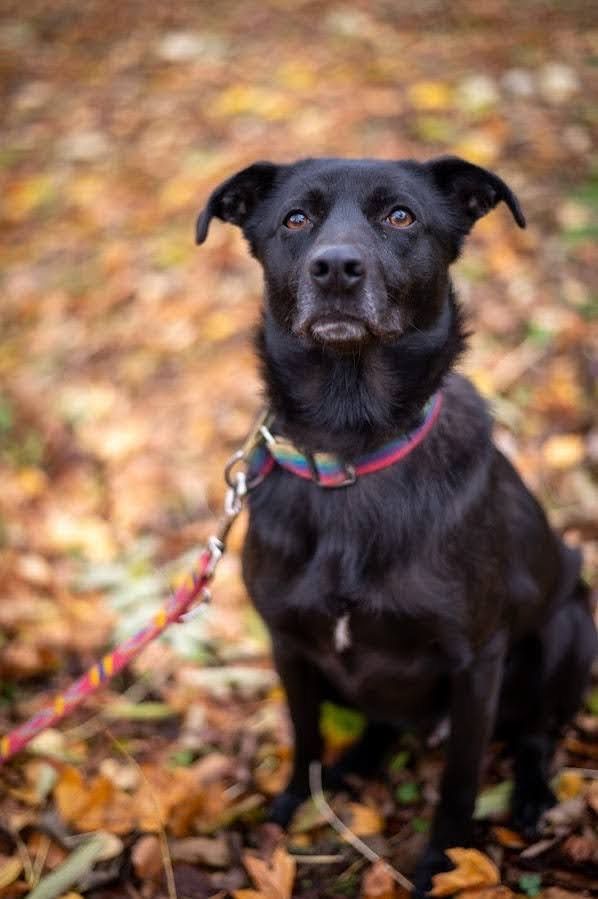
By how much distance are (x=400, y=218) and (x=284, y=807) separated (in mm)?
1883

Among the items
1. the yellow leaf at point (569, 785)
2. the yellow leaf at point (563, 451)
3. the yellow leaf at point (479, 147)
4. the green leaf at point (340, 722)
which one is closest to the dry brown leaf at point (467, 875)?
the yellow leaf at point (569, 785)

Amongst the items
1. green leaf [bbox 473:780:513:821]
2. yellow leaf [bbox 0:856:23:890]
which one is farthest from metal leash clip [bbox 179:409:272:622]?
green leaf [bbox 473:780:513:821]

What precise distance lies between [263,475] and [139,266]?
3.14 m

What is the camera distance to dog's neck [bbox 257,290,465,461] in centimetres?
229

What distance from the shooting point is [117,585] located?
3734mm

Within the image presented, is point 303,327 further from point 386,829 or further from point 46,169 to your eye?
point 46,169

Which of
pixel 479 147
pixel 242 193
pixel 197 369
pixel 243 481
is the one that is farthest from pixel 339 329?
pixel 479 147

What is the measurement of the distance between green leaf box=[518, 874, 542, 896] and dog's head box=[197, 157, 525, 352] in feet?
5.12

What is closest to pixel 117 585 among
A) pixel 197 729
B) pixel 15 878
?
pixel 197 729

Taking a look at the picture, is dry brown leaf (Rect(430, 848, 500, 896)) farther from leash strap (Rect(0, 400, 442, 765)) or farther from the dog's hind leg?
leash strap (Rect(0, 400, 442, 765))

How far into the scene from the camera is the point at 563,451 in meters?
3.96

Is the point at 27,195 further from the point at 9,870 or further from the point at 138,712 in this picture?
the point at 9,870

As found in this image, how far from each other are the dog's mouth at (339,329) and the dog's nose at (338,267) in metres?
0.08

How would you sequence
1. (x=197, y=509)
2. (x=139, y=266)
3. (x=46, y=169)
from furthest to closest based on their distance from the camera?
1. (x=46, y=169)
2. (x=139, y=266)
3. (x=197, y=509)
